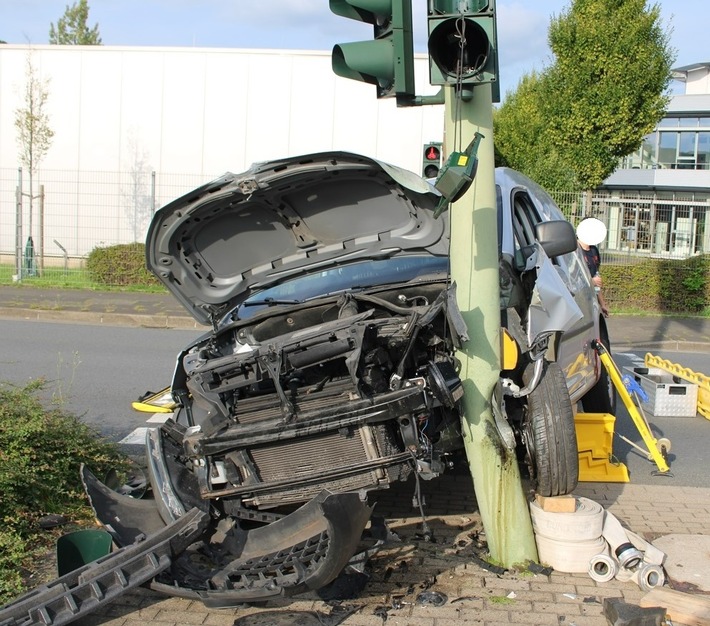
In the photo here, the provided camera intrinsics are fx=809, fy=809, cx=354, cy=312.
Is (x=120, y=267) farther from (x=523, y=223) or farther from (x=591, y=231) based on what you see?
(x=523, y=223)

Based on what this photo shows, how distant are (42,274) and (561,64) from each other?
1287cm

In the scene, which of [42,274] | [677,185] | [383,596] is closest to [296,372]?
[383,596]

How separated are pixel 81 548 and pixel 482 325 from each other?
2403mm

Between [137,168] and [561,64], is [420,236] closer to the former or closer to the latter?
[561,64]

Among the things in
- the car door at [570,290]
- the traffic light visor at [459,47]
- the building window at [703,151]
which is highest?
the building window at [703,151]

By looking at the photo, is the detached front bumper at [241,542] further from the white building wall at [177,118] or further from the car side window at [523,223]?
the white building wall at [177,118]

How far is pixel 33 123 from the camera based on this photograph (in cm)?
2166

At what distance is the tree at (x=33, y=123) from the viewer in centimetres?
2165

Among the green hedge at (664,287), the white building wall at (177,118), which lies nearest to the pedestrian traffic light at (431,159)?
the green hedge at (664,287)

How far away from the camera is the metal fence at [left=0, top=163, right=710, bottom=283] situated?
1781cm

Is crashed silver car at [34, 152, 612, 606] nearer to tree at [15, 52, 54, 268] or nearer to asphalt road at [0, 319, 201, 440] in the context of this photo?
asphalt road at [0, 319, 201, 440]

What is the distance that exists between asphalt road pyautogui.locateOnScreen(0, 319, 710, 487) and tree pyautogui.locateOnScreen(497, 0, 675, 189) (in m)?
7.46

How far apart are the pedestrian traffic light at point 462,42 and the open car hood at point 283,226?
0.58 meters

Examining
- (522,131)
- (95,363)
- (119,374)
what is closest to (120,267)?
(95,363)
